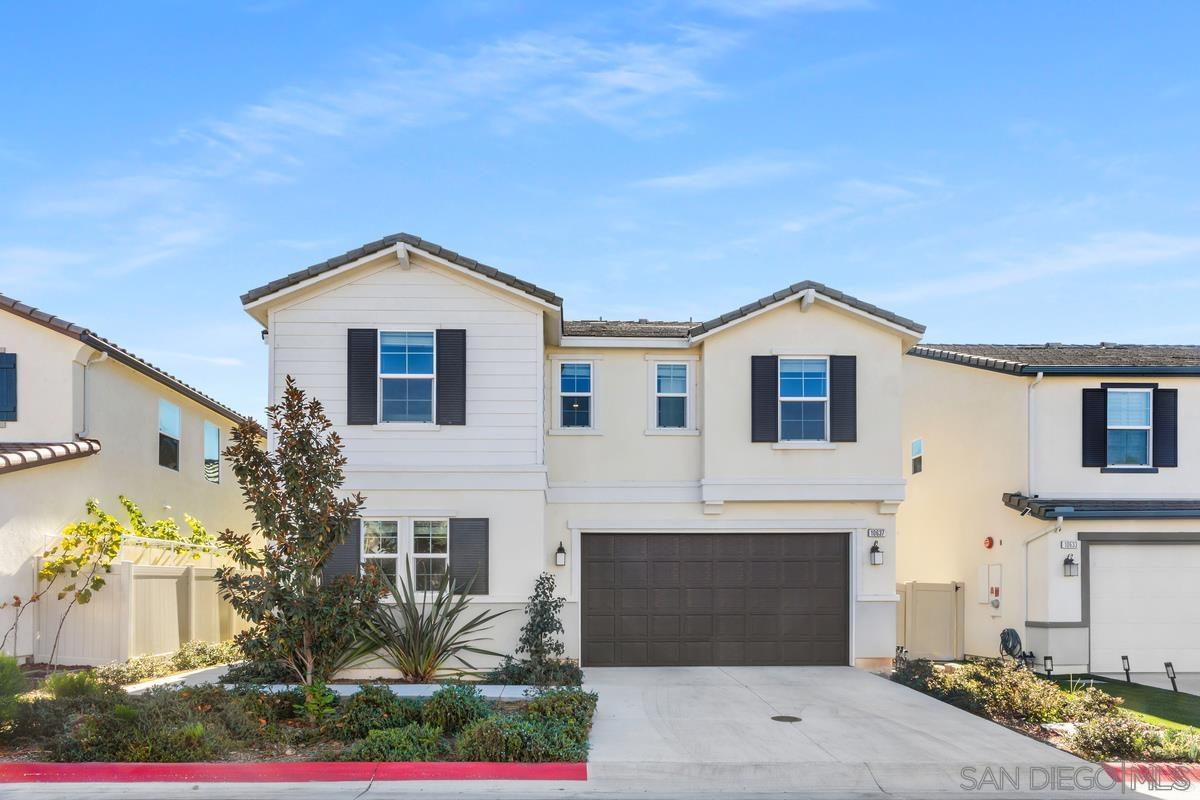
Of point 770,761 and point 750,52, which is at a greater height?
point 750,52

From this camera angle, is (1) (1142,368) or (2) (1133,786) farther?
(1) (1142,368)

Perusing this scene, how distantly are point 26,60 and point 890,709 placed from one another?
15.8 m

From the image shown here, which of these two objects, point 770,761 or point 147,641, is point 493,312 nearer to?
point 147,641

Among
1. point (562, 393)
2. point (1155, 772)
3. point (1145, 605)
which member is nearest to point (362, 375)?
A: point (562, 393)

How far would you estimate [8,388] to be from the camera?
56.2ft

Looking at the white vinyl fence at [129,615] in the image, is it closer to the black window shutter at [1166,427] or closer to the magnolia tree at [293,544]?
the magnolia tree at [293,544]

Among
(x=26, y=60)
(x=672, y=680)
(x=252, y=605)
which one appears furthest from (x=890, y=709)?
(x=26, y=60)

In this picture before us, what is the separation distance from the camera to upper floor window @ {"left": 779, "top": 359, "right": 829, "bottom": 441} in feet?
58.1

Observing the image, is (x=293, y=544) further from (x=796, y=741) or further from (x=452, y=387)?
(x=796, y=741)

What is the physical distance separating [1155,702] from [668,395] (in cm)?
842

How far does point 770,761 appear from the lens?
1042 cm

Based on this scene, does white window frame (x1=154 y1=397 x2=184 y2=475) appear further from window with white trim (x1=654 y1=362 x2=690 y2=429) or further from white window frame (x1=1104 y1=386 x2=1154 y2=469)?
white window frame (x1=1104 y1=386 x2=1154 y2=469)

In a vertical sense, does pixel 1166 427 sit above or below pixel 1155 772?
above

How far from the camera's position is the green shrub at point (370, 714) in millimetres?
11305
